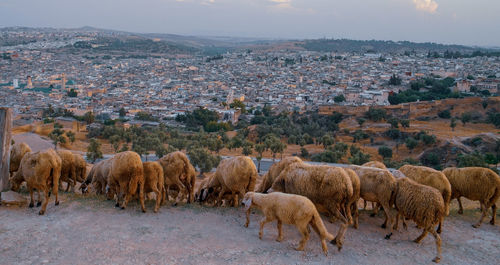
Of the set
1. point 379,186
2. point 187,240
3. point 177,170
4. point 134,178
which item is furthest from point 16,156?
point 379,186

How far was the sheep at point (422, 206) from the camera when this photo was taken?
8.11 meters

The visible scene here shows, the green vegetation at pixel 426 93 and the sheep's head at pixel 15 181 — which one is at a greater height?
the sheep's head at pixel 15 181

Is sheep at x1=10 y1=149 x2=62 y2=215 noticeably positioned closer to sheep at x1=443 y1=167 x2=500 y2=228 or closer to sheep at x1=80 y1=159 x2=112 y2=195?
sheep at x1=80 y1=159 x2=112 y2=195

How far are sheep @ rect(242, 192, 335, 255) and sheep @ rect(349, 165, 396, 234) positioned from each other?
164 centimetres

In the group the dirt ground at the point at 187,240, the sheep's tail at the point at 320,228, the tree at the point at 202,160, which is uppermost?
the sheep's tail at the point at 320,228

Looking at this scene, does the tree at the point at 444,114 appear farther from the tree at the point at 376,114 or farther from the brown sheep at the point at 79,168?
the brown sheep at the point at 79,168

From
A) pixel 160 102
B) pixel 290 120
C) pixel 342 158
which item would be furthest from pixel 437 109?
pixel 160 102

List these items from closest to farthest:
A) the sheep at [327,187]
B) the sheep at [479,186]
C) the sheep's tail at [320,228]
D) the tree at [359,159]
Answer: the sheep's tail at [320,228] < the sheep at [327,187] < the sheep at [479,186] < the tree at [359,159]

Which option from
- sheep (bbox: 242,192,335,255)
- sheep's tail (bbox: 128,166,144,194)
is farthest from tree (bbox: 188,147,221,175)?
sheep (bbox: 242,192,335,255)

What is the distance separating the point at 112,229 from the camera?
343 inches

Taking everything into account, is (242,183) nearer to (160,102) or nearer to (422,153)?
(422,153)

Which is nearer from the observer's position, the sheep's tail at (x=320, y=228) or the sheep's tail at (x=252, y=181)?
the sheep's tail at (x=320, y=228)

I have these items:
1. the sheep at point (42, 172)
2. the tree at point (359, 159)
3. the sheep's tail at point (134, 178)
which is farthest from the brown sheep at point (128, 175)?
the tree at point (359, 159)

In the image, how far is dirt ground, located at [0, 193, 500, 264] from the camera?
7.54 meters
